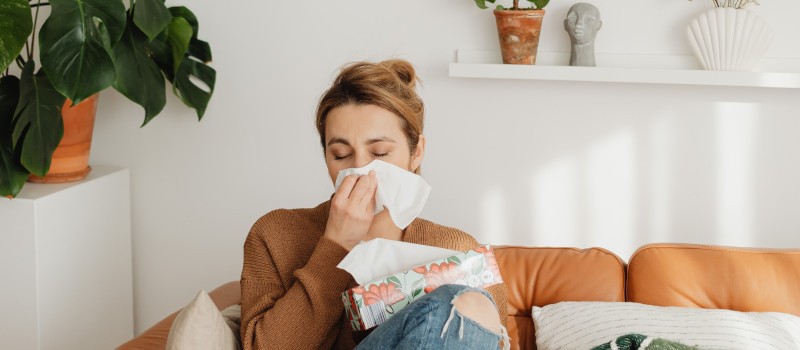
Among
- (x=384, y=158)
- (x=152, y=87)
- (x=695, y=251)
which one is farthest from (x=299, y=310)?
(x=152, y=87)

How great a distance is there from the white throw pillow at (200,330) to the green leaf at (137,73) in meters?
1.01

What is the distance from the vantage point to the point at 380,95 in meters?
1.59

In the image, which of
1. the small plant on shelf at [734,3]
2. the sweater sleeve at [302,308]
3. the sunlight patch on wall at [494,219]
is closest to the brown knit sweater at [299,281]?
the sweater sleeve at [302,308]

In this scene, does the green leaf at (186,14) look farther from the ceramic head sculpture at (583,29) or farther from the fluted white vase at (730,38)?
the fluted white vase at (730,38)

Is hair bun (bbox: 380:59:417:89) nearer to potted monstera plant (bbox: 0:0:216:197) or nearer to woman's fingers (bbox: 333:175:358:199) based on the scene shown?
woman's fingers (bbox: 333:175:358:199)

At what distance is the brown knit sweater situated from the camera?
4.85ft

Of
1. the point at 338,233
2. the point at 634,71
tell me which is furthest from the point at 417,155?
the point at 634,71

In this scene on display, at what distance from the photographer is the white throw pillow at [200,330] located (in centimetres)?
137

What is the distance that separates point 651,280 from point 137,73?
1.58m

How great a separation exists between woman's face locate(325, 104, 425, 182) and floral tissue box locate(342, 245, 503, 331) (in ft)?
0.95

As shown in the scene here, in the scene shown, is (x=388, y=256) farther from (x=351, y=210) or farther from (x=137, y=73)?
(x=137, y=73)

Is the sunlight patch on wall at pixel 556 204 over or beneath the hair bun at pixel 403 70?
beneath

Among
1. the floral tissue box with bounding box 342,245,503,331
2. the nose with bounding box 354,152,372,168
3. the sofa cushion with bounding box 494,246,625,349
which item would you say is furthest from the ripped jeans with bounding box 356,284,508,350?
the sofa cushion with bounding box 494,246,625,349

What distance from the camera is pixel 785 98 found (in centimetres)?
232
